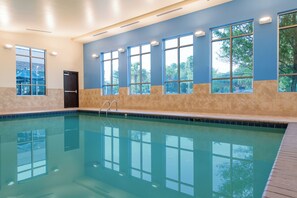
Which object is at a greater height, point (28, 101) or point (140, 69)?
point (140, 69)

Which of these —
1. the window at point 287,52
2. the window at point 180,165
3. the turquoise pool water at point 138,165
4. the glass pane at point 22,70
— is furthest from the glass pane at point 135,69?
the window at point 180,165

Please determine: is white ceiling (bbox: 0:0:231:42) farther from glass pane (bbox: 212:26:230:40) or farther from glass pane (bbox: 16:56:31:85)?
glass pane (bbox: 16:56:31:85)

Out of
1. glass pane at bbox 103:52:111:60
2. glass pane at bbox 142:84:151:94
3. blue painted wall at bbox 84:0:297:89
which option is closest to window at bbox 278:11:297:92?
blue painted wall at bbox 84:0:297:89

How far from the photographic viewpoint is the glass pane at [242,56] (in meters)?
6.35

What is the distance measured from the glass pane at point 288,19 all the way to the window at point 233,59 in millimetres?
738

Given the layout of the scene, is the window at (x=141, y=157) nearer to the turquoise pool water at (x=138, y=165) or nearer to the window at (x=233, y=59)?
the turquoise pool water at (x=138, y=165)

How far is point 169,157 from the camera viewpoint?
9.29 ft

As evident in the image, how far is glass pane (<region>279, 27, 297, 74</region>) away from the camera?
5.74m

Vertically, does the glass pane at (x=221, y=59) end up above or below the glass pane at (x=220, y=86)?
above

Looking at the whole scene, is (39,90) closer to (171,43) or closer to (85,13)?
(85,13)

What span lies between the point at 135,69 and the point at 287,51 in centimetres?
546

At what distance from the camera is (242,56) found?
649 centimetres

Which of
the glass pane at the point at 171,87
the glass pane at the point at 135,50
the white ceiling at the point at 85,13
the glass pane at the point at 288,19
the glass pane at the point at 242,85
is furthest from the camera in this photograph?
the glass pane at the point at 135,50

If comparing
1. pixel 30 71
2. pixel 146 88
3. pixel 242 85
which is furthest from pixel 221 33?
pixel 30 71
